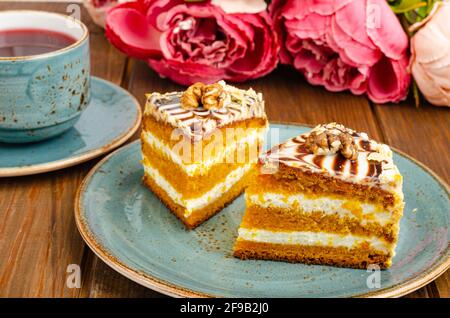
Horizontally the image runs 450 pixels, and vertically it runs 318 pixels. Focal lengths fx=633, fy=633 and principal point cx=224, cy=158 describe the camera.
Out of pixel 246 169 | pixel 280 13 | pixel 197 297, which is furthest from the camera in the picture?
pixel 280 13

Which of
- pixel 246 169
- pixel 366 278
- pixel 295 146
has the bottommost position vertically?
pixel 246 169

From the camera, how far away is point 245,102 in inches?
71.5

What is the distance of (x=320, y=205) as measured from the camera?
157cm

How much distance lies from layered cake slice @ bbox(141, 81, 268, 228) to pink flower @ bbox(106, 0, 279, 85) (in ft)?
1.78

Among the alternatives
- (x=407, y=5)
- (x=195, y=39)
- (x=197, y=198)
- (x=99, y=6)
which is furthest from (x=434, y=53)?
(x=99, y=6)

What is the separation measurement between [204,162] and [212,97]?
0.60ft

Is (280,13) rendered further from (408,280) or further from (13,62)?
(408,280)

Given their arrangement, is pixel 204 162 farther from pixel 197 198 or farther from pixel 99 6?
pixel 99 6

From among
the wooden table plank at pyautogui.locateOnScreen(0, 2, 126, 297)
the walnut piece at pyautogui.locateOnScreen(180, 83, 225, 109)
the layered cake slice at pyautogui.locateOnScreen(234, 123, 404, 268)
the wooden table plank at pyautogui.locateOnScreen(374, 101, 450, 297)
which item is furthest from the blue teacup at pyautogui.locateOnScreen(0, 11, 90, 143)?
the wooden table plank at pyautogui.locateOnScreen(374, 101, 450, 297)

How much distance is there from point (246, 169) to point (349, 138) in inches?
16.9

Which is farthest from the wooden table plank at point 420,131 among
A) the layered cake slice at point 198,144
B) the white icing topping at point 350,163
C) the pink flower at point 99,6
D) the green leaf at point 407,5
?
the pink flower at point 99,6

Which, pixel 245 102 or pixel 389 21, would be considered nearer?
pixel 245 102

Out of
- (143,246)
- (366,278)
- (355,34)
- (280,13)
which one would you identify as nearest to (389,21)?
(355,34)

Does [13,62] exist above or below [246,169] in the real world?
above
